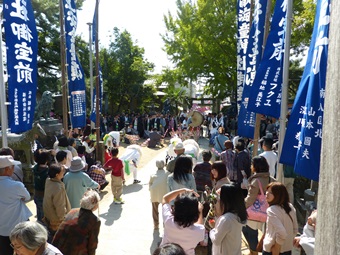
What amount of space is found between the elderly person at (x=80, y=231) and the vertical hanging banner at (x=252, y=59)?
4891 millimetres

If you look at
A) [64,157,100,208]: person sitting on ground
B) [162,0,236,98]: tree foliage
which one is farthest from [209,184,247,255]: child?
[162,0,236,98]: tree foliage

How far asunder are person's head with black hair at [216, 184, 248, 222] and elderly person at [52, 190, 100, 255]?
136cm

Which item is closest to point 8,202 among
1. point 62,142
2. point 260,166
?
point 260,166

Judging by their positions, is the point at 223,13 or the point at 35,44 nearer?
the point at 35,44

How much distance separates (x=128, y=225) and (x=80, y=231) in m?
3.49

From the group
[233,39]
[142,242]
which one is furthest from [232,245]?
[233,39]

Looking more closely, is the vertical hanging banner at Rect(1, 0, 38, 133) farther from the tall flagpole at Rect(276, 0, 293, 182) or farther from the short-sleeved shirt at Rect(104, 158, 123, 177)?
the tall flagpole at Rect(276, 0, 293, 182)

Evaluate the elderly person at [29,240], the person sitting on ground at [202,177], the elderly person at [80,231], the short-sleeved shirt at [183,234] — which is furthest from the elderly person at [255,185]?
the elderly person at [29,240]

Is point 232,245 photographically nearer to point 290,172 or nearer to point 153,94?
point 290,172

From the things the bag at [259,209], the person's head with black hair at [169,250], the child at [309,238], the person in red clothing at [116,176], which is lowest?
the person in red clothing at [116,176]

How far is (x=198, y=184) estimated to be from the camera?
5.84m

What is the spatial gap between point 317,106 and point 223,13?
2026 centimetres

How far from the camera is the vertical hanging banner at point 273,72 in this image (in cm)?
568

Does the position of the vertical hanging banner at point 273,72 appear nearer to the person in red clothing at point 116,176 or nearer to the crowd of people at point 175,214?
the crowd of people at point 175,214
